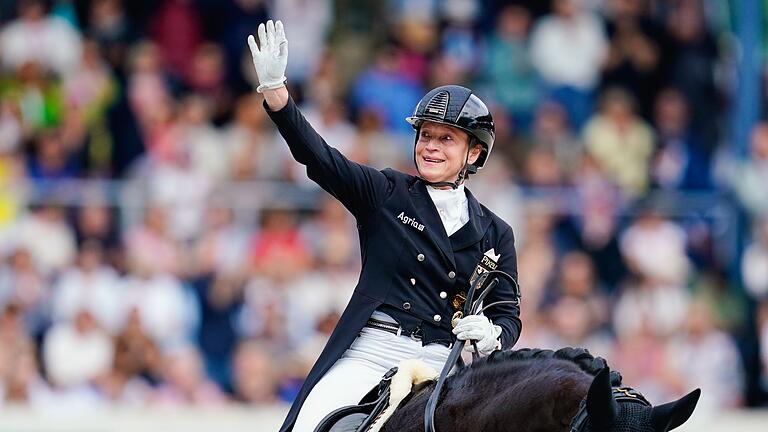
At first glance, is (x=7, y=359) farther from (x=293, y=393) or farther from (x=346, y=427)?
(x=346, y=427)

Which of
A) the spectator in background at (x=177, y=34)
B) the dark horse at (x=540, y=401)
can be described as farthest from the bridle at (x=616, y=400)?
the spectator in background at (x=177, y=34)

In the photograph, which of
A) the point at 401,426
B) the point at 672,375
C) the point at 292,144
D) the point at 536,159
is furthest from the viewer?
the point at 536,159

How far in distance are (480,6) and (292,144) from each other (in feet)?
31.6

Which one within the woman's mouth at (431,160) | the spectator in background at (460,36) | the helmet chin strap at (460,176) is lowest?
the helmet chin strap at (460,176)

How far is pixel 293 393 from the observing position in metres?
11.5

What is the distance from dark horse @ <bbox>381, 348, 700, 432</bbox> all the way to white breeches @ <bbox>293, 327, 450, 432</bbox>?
1.20 ft

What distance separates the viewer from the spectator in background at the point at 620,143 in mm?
13680

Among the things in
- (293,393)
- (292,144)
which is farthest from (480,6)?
(292,144)

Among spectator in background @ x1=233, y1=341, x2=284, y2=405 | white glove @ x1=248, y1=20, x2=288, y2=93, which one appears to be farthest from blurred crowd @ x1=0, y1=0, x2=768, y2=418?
white glove @ x1=248, y1=20, x2=288, y2=93

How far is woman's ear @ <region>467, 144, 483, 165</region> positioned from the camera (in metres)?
5.65

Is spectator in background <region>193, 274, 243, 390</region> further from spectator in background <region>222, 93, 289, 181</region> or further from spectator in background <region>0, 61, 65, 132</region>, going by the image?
spectator in background <region>0, 61, 65, 132</region>

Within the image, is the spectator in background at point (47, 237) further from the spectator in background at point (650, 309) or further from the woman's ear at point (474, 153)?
the woman's ear at point (474, 153)

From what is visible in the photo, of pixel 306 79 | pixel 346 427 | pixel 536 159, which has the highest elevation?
pixel 306 79

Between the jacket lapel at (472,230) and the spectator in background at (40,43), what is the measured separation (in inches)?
320
